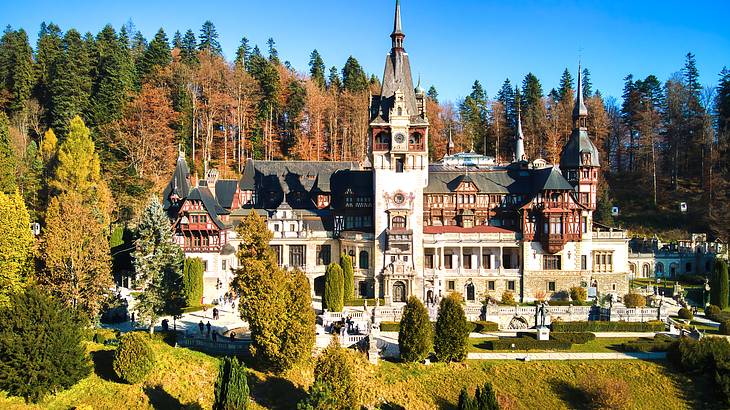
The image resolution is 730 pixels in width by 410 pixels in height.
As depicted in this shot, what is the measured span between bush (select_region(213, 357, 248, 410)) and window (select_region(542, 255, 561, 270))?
37294 mm

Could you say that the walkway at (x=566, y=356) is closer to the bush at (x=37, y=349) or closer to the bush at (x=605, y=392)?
the bush at (x=605, y=392)

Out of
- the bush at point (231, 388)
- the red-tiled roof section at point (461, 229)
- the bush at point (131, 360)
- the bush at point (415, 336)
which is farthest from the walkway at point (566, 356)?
the red-tiled roof section at point (461, 229)

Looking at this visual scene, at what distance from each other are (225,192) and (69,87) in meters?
31.4

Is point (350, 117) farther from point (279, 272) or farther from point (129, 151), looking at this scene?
point (279, 272)

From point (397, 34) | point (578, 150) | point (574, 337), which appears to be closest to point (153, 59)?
point (397, 34)

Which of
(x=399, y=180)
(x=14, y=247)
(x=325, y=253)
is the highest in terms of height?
(x=399, y=180)

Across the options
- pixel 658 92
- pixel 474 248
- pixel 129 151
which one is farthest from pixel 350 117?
pixel 658 92

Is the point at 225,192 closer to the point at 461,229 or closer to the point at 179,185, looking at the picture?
the point at 179,185

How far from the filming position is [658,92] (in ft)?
328

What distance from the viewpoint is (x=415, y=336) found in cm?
3791

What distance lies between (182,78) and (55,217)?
2066 inches

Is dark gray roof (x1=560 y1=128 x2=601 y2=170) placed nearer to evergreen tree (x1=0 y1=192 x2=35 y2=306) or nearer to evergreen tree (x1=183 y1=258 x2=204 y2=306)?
evergreen tree (x1=183 y1=258 x2=204 y2=306)

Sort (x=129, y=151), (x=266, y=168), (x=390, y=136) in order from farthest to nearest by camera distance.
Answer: (x=129, y=151)
(x=266, y=168)
(x=390, y=136)

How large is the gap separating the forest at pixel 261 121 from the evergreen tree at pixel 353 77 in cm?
27
